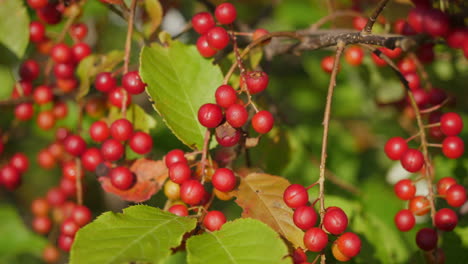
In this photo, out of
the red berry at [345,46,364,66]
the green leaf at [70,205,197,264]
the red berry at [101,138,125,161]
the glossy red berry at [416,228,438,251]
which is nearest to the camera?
the green leaf at [70,205,197,264]

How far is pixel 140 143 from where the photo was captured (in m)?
1.75

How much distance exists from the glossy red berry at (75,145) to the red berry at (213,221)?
79 cm

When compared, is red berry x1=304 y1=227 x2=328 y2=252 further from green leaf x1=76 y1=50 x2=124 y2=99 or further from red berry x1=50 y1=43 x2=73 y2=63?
red berry x1=50 y1=43 x2=73 y2=63

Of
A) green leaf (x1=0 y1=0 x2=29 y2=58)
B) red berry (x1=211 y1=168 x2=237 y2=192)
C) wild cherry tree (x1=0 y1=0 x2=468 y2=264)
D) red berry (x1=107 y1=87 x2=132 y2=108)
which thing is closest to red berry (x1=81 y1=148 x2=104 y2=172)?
wild cherry tree (x1=0 y1=0 x2=468 y2=264)

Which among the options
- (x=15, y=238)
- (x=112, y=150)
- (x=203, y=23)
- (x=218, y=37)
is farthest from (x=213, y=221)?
(x=15, y=238)

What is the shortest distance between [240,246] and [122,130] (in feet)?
2.27

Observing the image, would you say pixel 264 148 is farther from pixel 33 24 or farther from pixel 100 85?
pixel 33 24

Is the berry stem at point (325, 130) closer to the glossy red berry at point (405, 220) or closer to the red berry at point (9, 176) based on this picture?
the glossy red berry at point (405, 220)

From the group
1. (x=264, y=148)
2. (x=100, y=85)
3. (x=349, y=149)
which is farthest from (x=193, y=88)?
(x=349, y=149)

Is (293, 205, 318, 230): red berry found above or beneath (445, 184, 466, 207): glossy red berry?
above

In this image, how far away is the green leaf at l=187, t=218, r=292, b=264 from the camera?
1225 mm

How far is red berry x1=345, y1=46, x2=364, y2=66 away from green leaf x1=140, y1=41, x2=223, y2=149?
0.96 metres

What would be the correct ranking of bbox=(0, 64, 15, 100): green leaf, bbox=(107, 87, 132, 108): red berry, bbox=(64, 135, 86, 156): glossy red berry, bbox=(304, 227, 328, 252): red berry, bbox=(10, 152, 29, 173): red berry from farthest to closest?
1. bbox=(0, 64, 15, 100): green leaf
2. bbox=(10, 152, 29, 173): red berry
3. bbox=(64, 135, 86, 156): glossy red berry
4. bbox=(107, 87, 132, 108): red berry
5. bbox=(304, 227, 328, 252): red berry

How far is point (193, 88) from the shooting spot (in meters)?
1.71
